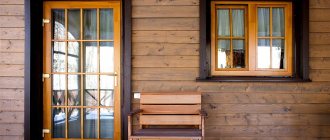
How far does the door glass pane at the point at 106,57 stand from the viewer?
478cm

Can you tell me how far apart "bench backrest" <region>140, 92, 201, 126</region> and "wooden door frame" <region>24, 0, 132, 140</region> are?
0.28 metres

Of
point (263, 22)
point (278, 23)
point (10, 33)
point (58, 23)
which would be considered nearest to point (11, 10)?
point (10, 33)

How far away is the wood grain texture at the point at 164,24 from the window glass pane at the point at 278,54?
1005mm

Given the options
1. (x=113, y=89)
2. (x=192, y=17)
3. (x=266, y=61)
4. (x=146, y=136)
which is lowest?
(x=146, y=136)

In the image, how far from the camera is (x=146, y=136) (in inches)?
154

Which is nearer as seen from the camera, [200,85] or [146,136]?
[146,136]

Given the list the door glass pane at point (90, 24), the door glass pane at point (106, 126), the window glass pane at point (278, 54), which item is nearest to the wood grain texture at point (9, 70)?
the door glass pane at point (90, 24)

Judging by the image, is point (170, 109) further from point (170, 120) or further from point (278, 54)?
point (278, 54)

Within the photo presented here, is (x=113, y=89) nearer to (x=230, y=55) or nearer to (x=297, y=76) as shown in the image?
(x=230, y=55)

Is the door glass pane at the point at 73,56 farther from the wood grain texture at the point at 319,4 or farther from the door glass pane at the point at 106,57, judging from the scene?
the wood grain texture at the point at 319,4

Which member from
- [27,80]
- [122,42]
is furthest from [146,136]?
[27,80]

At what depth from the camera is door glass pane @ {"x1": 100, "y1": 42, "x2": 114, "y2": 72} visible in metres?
4.78

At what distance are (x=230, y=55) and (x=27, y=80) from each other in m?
2.43

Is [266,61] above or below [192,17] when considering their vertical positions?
below
